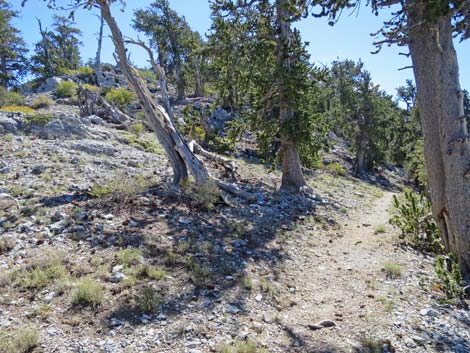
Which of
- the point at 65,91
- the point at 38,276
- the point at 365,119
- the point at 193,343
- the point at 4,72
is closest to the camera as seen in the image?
the point at 193,343

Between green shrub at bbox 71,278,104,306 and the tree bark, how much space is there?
21.7 ft

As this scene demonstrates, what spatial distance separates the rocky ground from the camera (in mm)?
4582

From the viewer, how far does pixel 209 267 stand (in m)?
6.59

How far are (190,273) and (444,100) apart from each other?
5796 millimetres

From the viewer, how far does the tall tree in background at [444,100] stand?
21.1 feet

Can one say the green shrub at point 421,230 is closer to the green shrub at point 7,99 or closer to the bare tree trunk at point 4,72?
the green shrub at point 7,99

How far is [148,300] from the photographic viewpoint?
5074mm

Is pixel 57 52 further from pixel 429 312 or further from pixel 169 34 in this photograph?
pixel 429 312

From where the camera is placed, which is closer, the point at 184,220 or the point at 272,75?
the point at 184,220

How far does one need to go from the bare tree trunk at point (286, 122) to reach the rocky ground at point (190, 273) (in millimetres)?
2468

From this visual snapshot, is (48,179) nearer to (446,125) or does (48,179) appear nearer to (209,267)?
(209,267)

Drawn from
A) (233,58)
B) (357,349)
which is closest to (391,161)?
A: (233,58)

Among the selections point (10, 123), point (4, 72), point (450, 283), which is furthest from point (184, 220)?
point (4, 72)

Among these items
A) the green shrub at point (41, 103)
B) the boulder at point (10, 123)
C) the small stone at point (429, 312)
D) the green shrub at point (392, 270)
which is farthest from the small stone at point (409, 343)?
the green shrub at point (41, 103)
